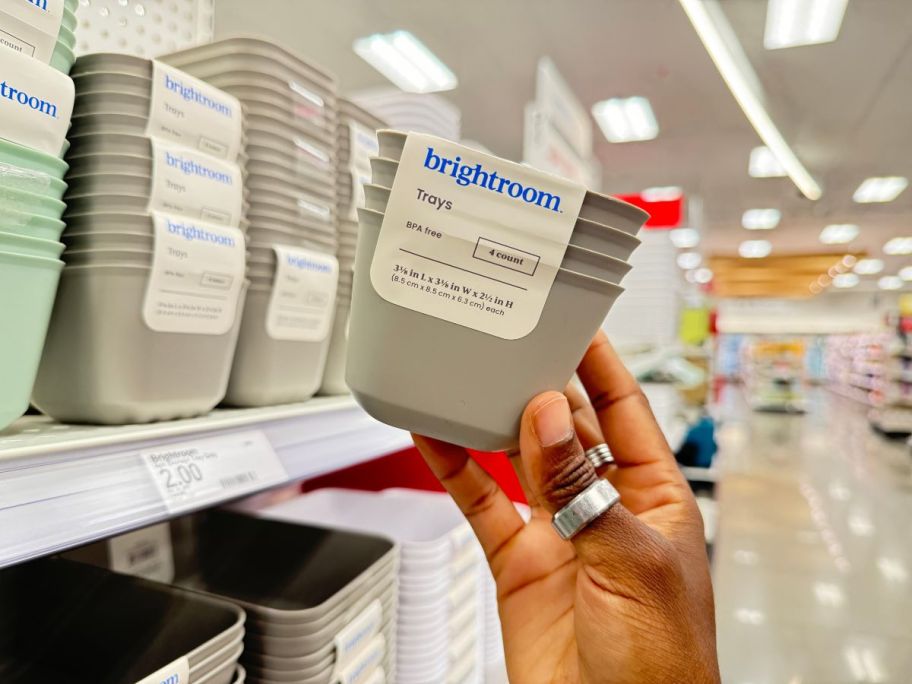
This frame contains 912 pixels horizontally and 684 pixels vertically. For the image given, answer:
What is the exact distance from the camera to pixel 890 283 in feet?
71.3

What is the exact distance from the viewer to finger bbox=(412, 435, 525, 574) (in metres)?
0.89

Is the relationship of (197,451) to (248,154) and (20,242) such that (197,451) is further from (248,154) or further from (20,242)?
(248,154)

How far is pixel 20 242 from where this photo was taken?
0.54 m

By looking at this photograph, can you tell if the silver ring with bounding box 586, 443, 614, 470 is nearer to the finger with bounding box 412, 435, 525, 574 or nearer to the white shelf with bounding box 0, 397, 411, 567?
the finger with bounding box 412, 435, 525, 574

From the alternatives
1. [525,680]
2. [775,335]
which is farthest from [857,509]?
[775,335]

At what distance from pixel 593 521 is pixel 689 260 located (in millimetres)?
17910

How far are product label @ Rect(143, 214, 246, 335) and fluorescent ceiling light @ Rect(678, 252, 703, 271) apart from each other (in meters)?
16.3

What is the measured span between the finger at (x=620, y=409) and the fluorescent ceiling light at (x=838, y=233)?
14402mm

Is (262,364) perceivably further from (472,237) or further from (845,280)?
(845,280)

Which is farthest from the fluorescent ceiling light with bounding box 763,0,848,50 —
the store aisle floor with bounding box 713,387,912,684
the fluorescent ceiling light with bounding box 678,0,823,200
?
the store aisle floor with bounding box 713,387,912,684

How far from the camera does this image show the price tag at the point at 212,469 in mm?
613

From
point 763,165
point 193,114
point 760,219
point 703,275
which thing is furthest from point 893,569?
point 703,275

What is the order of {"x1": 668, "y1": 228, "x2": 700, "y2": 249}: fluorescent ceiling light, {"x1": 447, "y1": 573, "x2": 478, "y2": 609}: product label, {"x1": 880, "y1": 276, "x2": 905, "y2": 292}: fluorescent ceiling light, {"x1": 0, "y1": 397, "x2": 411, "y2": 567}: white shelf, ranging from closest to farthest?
{"x1": 0, "y1": 397, "x2": 411, "y2": 567}: white shelf
{"x1": 447, "y1": 573, "x2": 478, "y2": 609}: product label
{"x1": 668, "y1": 228, "x2": 700, "y2": 249}: fluorescent ceiling light
{"x1": 880, "y1": 276, "x2": 905, "y2": 292}: fluorescent ceiling light

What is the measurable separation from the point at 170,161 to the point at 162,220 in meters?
0.08
